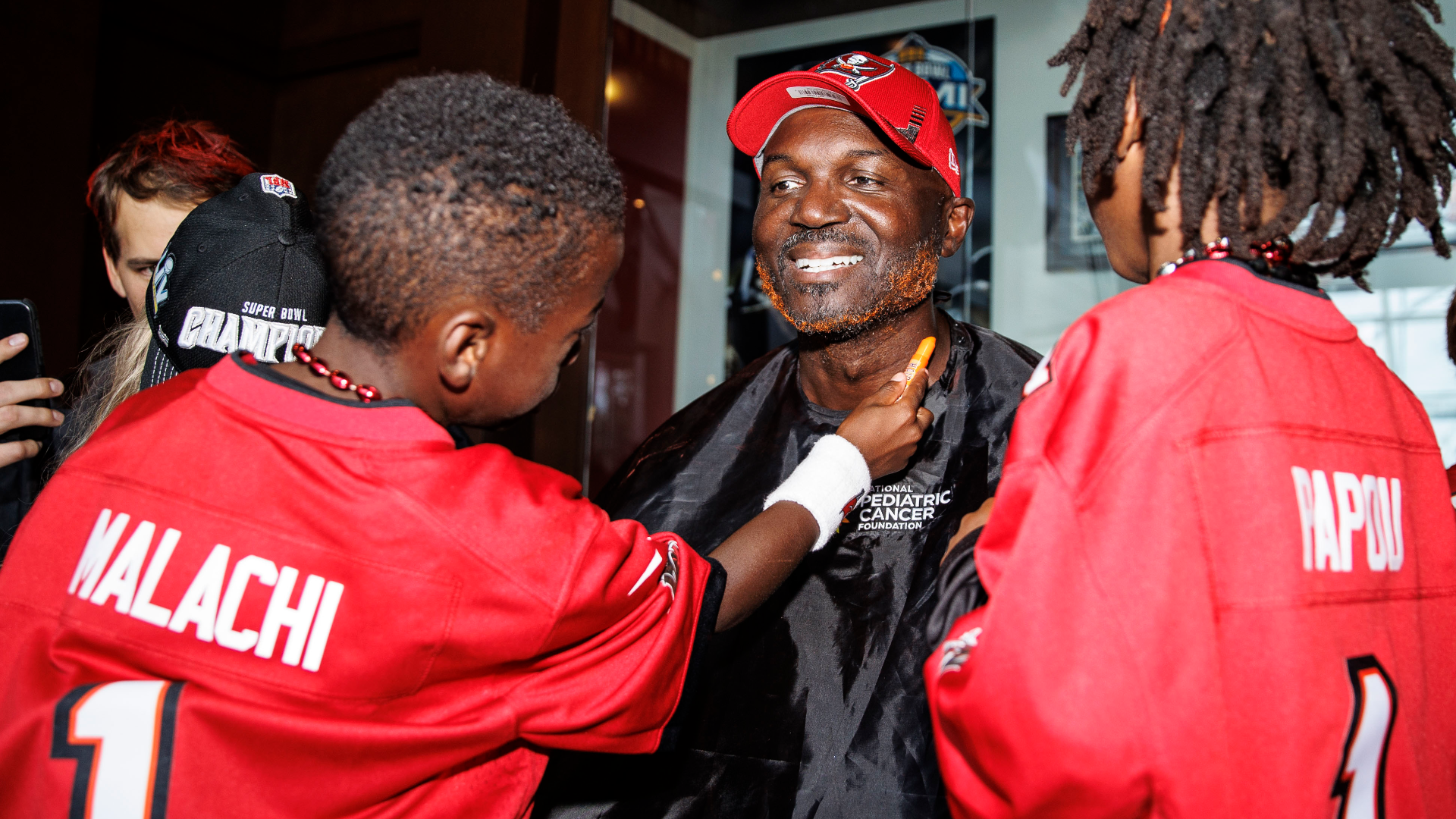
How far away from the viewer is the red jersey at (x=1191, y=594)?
783 millimetres

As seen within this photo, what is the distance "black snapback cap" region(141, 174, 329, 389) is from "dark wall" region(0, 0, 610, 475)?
1.68m

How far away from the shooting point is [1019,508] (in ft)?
2.79

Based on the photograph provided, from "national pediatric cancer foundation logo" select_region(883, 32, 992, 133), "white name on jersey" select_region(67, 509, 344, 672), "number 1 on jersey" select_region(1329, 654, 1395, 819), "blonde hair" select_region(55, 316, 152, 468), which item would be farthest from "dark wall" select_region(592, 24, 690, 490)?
"number 1 on jersey" select_region(1329, 654, 1395, 819)

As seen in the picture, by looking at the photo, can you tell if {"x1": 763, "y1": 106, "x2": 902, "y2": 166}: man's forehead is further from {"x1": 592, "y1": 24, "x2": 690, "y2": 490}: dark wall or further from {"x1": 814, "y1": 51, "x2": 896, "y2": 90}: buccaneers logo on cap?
{"x1": 592, "y1": 24, "x2": 690, "y2": 490}: dark wall

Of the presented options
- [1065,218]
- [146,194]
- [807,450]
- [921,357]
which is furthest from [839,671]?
[1065,218]

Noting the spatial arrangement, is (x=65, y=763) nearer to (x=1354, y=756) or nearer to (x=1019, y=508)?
(x=1019, y=508)

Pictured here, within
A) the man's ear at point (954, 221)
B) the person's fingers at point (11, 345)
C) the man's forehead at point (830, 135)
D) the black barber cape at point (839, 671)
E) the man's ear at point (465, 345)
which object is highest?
the man's forehead at point (830, 135)

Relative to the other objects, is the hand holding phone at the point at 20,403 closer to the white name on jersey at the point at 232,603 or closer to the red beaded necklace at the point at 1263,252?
the white name on jersey at the point at 232,603

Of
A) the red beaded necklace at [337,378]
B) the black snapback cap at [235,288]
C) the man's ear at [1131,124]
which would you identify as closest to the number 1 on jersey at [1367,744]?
the man's ear at [1131,124]

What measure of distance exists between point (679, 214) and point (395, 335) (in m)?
2.78

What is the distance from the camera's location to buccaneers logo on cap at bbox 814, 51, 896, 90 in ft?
5.55

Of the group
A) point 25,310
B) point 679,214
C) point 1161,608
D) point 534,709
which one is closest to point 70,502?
point 534,709

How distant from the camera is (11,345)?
1400 mm

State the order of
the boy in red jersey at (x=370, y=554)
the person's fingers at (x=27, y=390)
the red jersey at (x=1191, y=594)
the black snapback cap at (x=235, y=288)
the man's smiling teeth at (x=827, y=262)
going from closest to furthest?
1. the red jersey at (x=1191, y=594)
2. the boy in red jersey at (x=370, y=554)
3. the black snapback cap at (x=235, y=288)
4. the person's fingers at (x=27, y=390)
5. the man's smiling teeth at (x=827, y=262)
